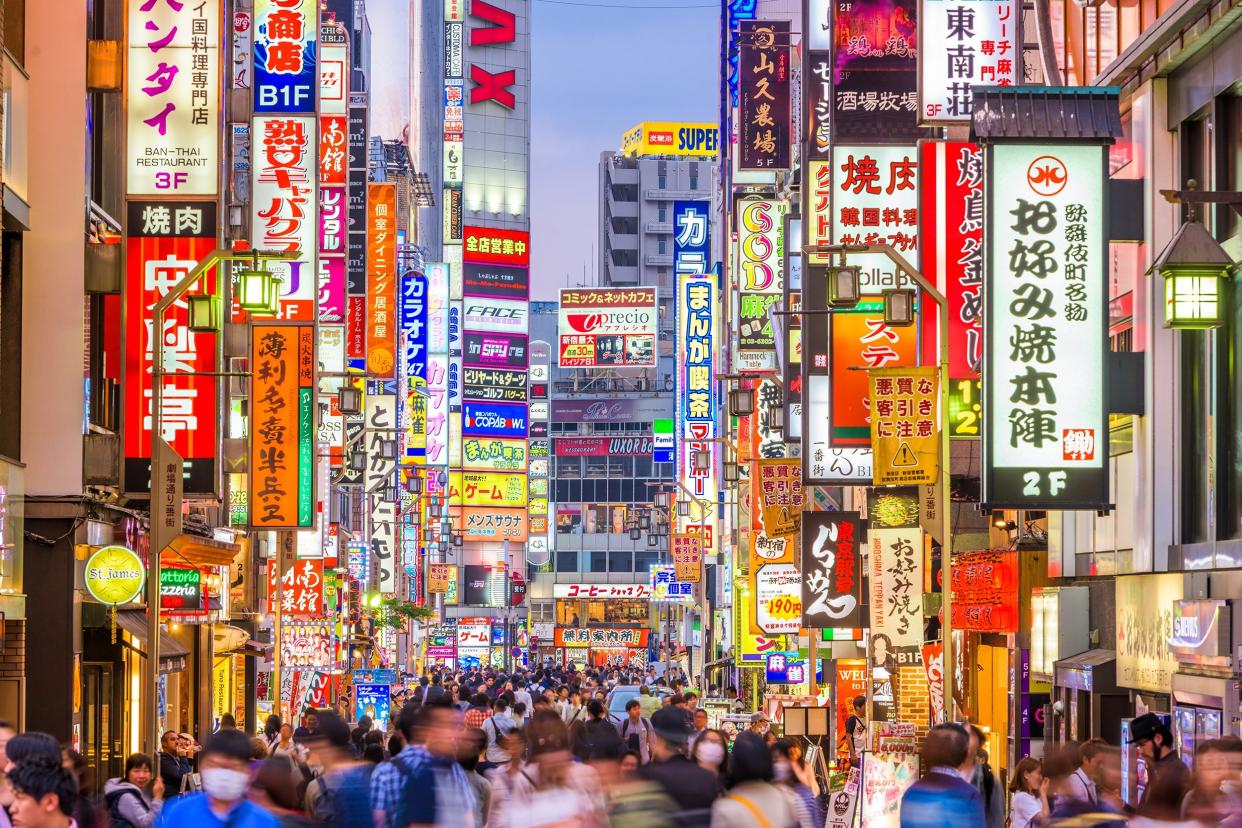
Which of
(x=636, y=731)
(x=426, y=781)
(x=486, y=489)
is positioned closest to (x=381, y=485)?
(x=486, y=489)

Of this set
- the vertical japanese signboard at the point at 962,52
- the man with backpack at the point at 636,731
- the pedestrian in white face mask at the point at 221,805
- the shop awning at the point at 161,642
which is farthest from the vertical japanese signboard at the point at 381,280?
the pedestrian in white face mask at the point at 221,805

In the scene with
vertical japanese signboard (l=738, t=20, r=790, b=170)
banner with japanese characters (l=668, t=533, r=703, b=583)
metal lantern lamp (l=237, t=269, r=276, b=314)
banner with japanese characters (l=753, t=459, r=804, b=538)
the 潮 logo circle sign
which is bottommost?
banner with japanese characters (l=668, t=533, r=703, b=583)

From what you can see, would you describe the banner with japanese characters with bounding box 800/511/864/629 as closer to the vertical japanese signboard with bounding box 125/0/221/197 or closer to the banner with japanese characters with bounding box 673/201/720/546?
the vertical japanese signboard with bounding box 125/0/221/197

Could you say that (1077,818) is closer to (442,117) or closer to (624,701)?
(624,701)

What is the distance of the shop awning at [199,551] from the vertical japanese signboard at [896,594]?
1028 cm

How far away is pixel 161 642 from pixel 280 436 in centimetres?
402

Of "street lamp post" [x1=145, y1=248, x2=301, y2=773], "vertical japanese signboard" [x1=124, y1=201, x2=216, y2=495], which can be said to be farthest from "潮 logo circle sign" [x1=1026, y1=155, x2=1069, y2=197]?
"vertical japanese signboard" [x1=124, y1=201, x2=216, y2=495]

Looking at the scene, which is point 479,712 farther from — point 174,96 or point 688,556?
point 688,556

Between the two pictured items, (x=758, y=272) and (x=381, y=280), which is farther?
(x=381, y=280)

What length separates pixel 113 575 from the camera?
2288cm

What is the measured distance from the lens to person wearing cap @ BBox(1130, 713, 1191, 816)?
9578mm

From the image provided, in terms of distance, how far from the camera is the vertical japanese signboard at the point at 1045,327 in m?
18.1

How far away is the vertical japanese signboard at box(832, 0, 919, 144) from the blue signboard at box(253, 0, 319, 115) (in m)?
9.77

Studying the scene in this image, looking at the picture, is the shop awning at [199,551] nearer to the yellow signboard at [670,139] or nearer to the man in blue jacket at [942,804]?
the man in blue jacket at [942,804]
